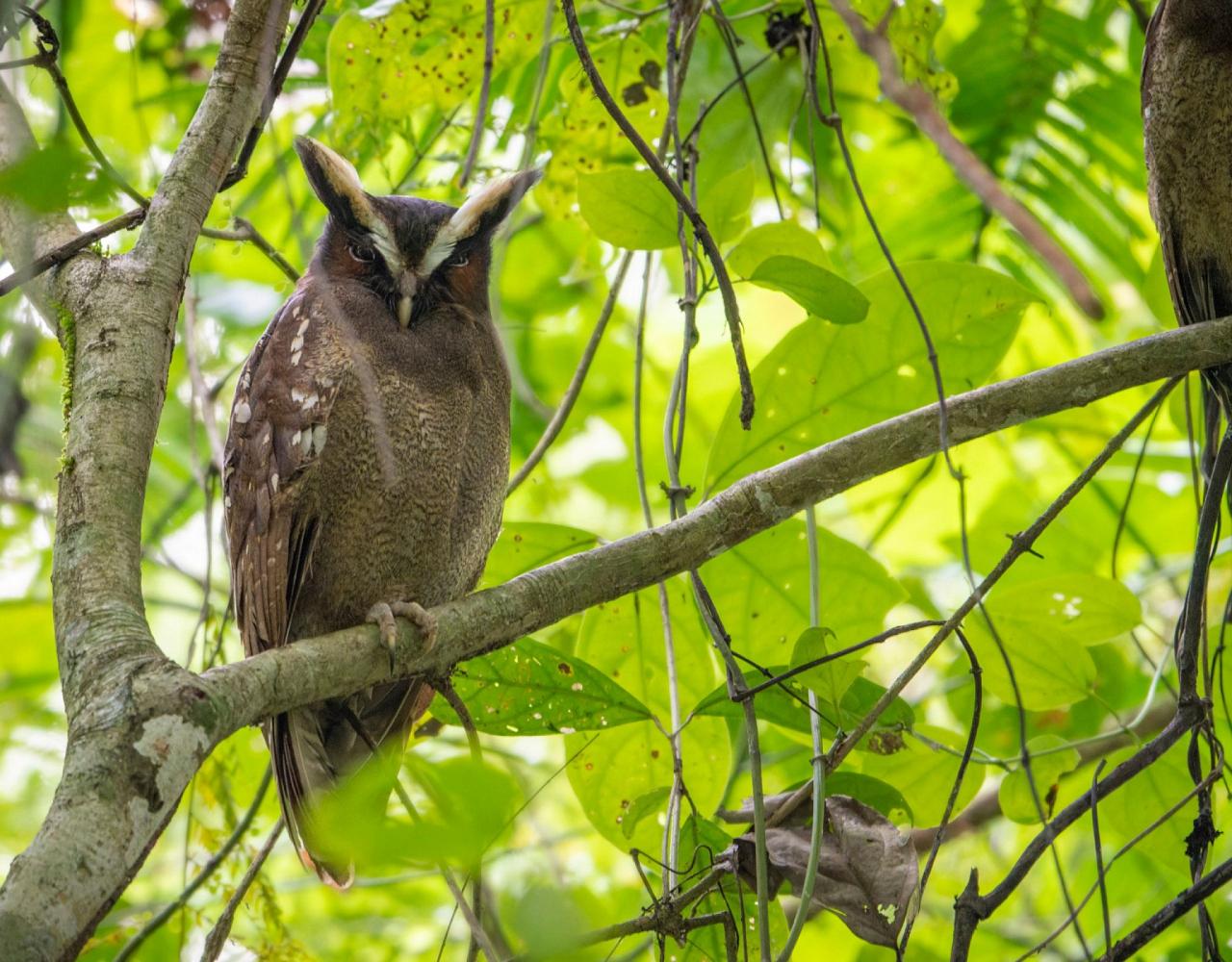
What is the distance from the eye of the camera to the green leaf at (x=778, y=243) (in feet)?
7.27

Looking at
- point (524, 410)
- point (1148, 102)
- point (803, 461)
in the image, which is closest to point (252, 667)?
point (803, 461)

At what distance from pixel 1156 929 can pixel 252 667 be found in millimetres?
1265

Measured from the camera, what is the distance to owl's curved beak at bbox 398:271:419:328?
2494 millimetres


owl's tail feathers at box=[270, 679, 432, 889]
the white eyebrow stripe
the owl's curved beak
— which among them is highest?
the white eyebrow stripe

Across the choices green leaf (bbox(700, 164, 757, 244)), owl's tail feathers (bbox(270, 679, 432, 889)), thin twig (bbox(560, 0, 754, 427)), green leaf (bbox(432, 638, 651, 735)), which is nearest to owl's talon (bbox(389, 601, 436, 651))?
green leaf (bbox(432, 638, 651, 735))

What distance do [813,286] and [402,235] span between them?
934 millimetres

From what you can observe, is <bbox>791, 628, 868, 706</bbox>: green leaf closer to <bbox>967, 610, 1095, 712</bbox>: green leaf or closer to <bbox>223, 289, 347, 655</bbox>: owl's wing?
<bbox>967, 610, 1095, 712</bbox>: green leaf

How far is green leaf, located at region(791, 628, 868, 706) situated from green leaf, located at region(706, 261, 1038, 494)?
1.88 ft

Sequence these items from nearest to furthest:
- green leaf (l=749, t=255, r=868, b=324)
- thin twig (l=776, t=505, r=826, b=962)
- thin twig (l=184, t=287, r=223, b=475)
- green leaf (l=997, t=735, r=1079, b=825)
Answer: thin twig (l=776, t=505, r=826, b=962)
green leaf (l=749, t=255, r=868, b=324)
green leaf (l=997, t=735, r=1079, b=825)
thin twig (l=184, t=287, r=223, b=475)

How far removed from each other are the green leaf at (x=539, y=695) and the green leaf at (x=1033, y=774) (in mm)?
673

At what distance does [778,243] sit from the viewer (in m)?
2.23

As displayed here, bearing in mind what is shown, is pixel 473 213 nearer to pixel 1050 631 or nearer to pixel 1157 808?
pixel 1050 631

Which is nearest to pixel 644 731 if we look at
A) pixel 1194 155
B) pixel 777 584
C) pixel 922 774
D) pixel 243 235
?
pixel 777 584

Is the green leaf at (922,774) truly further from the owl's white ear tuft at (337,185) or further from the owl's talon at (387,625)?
the owl's white ear tuft at (337,185)
